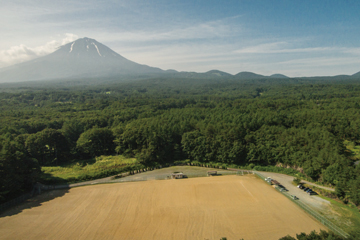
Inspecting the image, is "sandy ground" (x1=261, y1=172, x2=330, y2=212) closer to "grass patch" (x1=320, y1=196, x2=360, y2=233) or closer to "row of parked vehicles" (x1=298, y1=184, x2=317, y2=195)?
"row of parked vehicles" (x1=298, y1=184, x2=317, y2=195)

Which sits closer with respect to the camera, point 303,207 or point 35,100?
point 303,207

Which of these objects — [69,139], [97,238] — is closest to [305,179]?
[97,238]

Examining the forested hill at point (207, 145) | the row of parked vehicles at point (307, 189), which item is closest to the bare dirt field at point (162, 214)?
the row of parked vehicles at point (307, 189)

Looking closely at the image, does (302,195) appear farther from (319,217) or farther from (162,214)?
(162,214)

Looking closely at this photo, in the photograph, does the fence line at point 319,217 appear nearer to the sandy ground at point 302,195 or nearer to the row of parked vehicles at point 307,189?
the sandy ground at point 302,195

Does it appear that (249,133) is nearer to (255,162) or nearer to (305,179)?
(255,162)

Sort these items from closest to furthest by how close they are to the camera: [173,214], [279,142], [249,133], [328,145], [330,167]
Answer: [173,214] → [330,167] → [328,145] → [279,142] → [249,133]

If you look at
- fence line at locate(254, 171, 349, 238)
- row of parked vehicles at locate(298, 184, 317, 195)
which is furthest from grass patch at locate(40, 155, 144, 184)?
row of parked vehicles at locate(298, 184, 317, 195)
